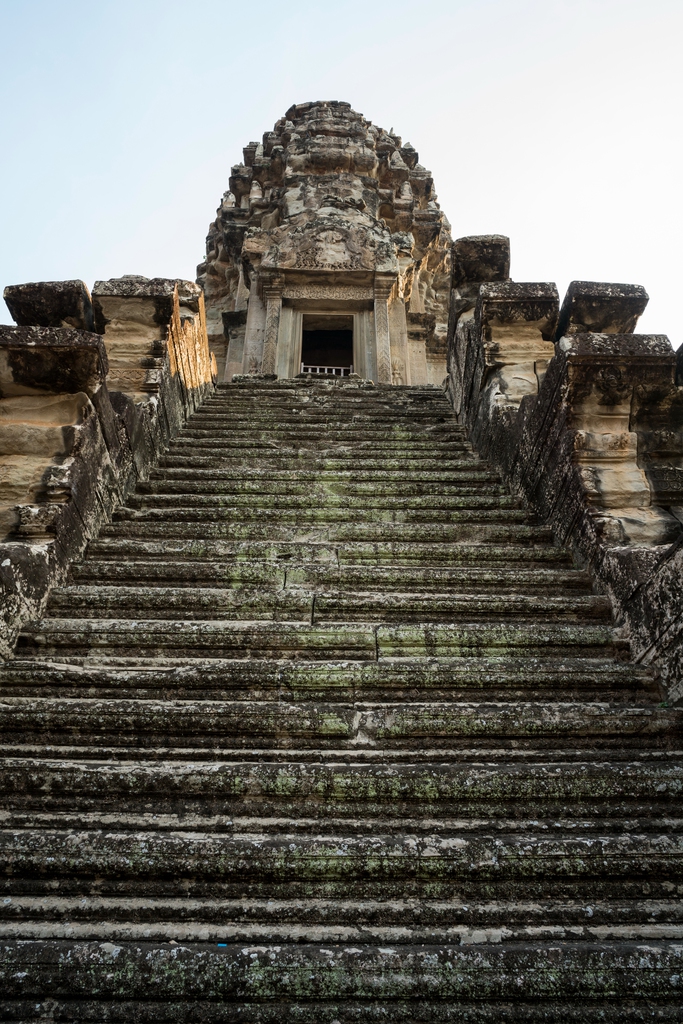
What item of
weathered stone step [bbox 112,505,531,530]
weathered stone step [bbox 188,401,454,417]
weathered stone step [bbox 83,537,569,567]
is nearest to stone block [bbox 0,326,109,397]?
weathered stone step [bbox 112,505,531,530]

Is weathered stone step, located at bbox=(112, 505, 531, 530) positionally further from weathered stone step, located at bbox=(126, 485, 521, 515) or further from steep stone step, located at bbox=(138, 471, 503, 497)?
steep stone step, located at bbox=(138, 471, 503, 497)

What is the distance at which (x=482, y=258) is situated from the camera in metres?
5.69

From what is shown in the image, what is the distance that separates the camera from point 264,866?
6.37 ft

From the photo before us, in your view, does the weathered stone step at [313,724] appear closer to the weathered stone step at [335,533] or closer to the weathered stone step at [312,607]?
the weathered stone step at [312,607]

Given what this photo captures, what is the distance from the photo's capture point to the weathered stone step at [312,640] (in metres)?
2.89

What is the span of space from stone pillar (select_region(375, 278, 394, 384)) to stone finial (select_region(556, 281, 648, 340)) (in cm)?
591

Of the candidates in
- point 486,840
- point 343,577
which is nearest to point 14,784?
point 486,840

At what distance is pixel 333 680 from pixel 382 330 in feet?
30.0

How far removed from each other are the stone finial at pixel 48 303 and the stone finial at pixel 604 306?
3.19m

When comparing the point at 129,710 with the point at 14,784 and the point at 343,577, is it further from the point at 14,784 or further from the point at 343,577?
the point at 343,577

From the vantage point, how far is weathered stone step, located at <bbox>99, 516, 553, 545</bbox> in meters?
3.93

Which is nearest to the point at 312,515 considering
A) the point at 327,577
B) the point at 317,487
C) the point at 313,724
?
the point at 317,487

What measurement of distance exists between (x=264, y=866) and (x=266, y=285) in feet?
35.0

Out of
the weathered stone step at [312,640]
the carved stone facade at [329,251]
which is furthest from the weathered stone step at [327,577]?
the carved stone facade at [329,251]
